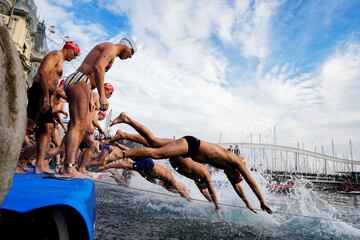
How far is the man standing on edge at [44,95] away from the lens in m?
3.79

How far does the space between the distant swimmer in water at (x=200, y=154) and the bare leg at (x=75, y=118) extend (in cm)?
56

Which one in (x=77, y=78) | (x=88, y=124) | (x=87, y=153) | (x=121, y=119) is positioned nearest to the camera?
(x=77, y=78)

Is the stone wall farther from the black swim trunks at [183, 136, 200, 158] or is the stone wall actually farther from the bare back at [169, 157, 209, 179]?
the bare back at [169, 157, 209, 179]

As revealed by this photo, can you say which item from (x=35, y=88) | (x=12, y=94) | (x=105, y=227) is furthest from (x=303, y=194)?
(x=12, y=94)

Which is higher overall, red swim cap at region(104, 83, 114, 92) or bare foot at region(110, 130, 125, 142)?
red swim cap at region(104, 83, 114, 92)

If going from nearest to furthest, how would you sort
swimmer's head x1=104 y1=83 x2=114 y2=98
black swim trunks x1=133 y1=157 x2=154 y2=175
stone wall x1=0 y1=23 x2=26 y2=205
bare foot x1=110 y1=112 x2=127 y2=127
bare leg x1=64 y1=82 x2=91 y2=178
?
stone wall x1=0 y1=23 x2=26 y2=205, bare leg x1=64 y1=82 x2=91 y2=178, bare foot x1=110 y1=112 x2=127 y2=127, black swim trunks x1=133 y1=157 x2=154 y2=175, swimmer's head x1=104 y1=83 x2=114 y2=98

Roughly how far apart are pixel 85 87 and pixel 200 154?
7.37 ft

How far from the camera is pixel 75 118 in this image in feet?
11.9

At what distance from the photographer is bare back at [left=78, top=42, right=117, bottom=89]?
13.3 ft

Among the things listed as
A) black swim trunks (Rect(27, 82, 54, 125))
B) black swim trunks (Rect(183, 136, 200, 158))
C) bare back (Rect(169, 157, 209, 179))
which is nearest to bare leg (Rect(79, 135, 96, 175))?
black swim trunks (Rect(27, 82, 54, 125))

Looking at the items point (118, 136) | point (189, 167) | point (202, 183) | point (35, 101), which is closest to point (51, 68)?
point (35, 101)

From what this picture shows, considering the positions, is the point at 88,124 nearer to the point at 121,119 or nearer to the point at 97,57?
the point at 121,119

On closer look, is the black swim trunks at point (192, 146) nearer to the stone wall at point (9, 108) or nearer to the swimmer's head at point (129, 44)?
the swimmer's head at point (129, 44)

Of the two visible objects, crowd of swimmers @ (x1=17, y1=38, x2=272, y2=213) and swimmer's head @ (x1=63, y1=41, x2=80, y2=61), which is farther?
swimmer's head @ (x1=63, y1=41, x2=80, y2=61)
